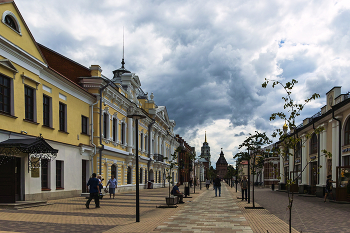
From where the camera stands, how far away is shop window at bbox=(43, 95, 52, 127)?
62.5ft

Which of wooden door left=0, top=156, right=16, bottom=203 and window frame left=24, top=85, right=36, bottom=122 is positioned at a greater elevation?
window frame left=24, top=85, right=36, bottom=122

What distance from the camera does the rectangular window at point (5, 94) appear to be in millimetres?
14941

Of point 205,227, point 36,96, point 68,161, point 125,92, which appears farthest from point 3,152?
point 125,92

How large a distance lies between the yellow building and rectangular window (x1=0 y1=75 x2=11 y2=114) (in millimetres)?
20

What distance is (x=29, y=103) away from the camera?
17297 mm

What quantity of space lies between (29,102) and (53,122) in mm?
2574

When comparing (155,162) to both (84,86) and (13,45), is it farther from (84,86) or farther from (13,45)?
(13,45)

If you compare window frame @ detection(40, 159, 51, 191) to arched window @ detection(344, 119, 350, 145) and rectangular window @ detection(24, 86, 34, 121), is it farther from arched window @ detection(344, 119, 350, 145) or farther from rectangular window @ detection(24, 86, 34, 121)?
arched window @ detection(344, 119, 350, 145)

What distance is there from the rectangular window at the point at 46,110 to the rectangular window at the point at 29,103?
1460 mm

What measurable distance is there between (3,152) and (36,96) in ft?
13.6

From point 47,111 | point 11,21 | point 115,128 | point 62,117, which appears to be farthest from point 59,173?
point 115,128

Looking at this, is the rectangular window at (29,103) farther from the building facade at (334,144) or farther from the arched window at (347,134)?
the arched window at (347,134)

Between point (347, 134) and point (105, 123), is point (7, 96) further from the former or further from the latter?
point (347, 134)

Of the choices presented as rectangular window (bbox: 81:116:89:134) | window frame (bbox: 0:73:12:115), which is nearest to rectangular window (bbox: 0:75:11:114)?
window frame (bbox: 0:73:12:115)
